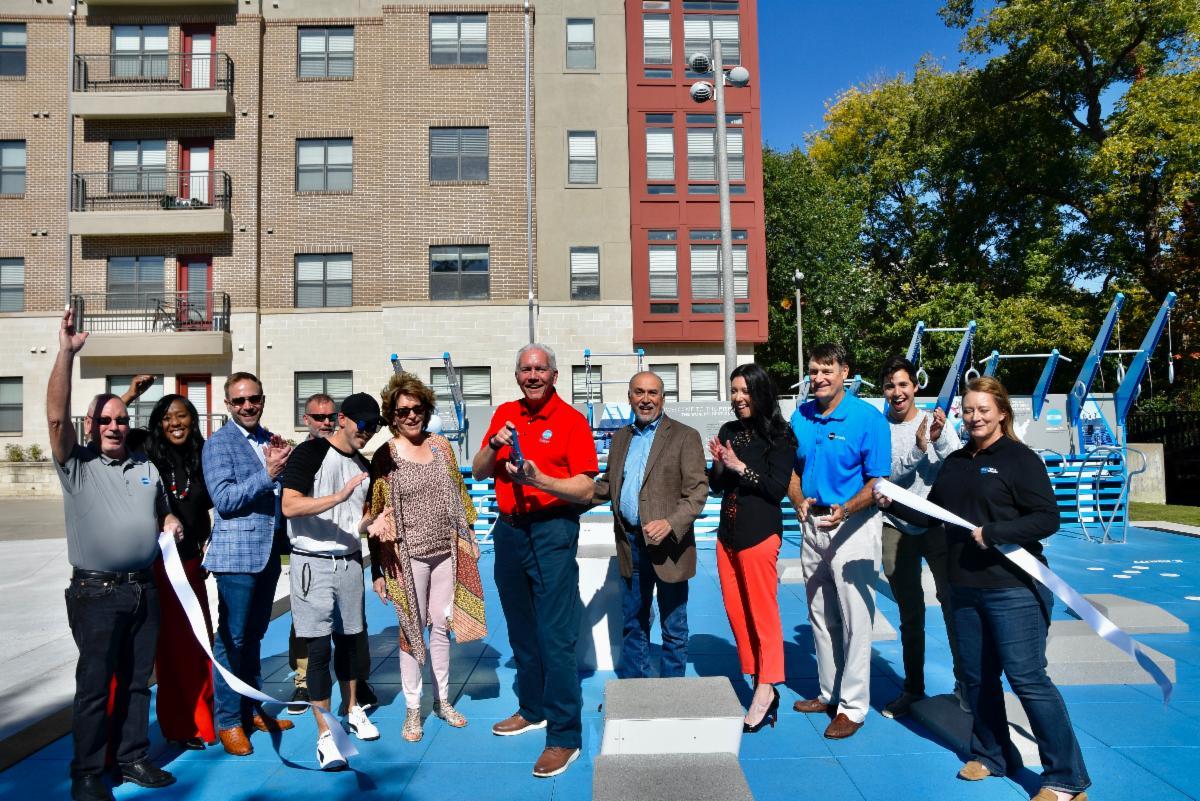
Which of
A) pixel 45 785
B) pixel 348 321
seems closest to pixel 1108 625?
pixel 45 785

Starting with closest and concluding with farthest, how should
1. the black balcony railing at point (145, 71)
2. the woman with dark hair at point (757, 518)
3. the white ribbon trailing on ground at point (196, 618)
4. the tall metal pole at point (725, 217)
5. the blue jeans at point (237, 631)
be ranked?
the white ribbon trailing on ground at point (196, 618), the blue jeans at point (237, 631), the woman with dark hair at point (757, 518), the tall metal pole at point (725, 217), the black balcony railing at point (145, 71)

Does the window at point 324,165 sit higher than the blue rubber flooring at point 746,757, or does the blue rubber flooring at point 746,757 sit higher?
A: the window at point 324,165

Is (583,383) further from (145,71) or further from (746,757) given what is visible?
(746,757)

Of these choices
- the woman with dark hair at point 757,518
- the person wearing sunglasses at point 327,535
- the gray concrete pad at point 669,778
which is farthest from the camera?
the woman with dark hair at point 757,518

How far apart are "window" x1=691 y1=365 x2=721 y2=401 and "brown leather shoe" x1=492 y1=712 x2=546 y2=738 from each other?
63.8 feet

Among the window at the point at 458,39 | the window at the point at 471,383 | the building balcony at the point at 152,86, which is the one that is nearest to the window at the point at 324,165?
the building balcony at the point at 152,86

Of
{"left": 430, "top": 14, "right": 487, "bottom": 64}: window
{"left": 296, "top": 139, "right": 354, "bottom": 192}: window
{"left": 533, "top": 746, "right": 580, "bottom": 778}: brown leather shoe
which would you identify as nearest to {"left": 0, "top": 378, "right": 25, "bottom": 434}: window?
{"left": 296, "top": 139, "right": 354, "bottom": 192}: window

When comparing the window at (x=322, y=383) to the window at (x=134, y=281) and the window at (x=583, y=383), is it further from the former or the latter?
the window at (x=583, y=383)

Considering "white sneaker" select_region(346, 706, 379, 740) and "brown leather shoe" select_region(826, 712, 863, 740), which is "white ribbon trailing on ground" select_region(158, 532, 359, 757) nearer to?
"white sneaker" select_region(346, 706, 379, 740)

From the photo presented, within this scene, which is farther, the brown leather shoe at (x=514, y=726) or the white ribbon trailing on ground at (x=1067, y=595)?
the brown leather shoe at (x=514, y=726)

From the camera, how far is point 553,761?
4.30 m

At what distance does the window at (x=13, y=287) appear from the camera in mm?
24109

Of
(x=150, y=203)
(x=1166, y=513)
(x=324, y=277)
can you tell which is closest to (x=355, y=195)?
(x=324, y=277)

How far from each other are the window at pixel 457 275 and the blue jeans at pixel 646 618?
18.9 meters
